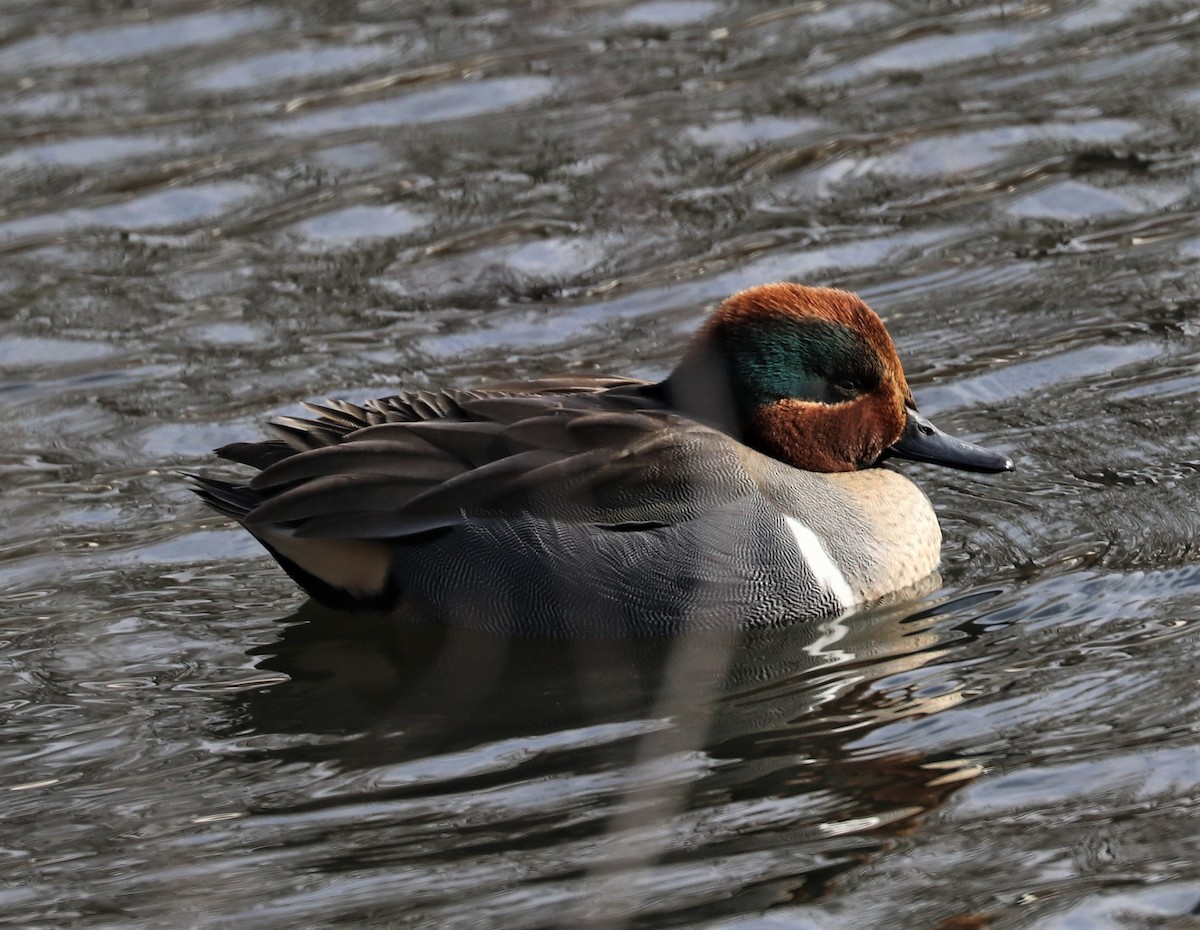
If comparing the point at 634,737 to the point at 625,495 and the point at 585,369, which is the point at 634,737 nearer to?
the point at 625,495

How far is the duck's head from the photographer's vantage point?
638 centimetres

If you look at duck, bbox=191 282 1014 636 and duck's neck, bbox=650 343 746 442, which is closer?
duck, bbox=191 282 1014 636

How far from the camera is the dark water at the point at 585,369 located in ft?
Answer: 15.8

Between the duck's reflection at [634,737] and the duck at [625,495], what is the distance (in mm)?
109

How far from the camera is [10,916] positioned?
4.76 meters

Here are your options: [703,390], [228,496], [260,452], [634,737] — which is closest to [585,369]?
[703,390]

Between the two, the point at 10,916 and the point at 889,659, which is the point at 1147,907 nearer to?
the point at 889,659

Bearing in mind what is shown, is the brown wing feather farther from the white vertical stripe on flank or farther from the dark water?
the dark water

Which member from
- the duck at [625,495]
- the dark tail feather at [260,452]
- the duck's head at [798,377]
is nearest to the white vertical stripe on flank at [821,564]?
the duck at [625,495]

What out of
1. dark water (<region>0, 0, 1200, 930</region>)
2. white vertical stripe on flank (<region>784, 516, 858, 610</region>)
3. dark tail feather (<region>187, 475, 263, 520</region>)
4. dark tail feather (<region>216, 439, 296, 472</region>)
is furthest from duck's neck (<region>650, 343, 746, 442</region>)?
dark tail feather (<region>187, 475, 263, 520</region>)

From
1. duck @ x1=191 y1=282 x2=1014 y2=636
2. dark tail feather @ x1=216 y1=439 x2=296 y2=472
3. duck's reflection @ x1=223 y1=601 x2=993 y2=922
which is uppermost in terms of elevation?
dark tail feather @ x1=216 y1=439 x2=296 y2=472

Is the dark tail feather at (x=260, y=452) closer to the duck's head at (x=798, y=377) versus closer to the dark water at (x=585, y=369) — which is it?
the dark water at (x=585, y=369)

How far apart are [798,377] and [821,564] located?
594 millimetres

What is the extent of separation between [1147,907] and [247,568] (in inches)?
138
